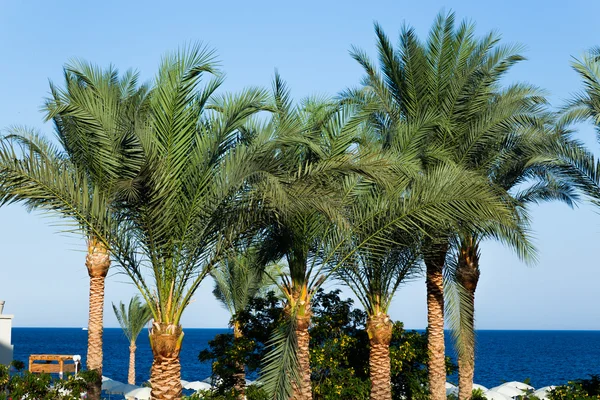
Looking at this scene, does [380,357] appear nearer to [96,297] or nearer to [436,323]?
[436,323]

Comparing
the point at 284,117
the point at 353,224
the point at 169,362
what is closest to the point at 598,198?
the point at 353,224

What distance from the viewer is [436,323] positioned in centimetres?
1823

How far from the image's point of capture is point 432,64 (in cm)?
1741

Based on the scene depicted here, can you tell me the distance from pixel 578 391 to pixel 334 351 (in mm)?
6233

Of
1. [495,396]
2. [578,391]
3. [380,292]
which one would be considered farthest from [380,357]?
[495,396]

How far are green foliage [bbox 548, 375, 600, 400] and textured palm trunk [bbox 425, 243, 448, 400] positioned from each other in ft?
10.2

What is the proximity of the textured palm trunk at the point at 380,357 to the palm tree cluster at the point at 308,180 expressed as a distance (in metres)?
0.03

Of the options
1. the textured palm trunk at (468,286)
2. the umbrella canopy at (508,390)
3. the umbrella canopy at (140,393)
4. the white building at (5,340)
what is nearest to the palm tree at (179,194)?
the textured palm trunk at (468,286)

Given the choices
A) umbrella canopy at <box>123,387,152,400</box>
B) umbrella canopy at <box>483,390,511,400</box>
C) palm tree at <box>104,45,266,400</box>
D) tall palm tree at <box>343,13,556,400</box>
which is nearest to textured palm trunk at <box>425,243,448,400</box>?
tall palm tree at <box>343,13,556,400</box>

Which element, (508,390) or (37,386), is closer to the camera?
(37,386)

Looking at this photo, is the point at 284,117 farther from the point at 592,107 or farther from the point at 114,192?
the point at 592,107

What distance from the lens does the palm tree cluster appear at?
11.6 meters

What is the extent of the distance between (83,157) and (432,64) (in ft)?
27.0

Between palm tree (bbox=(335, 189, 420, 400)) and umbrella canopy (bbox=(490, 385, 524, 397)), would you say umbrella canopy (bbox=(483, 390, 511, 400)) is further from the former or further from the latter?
palm tree (bbox=(335, 189, 420, 400))
